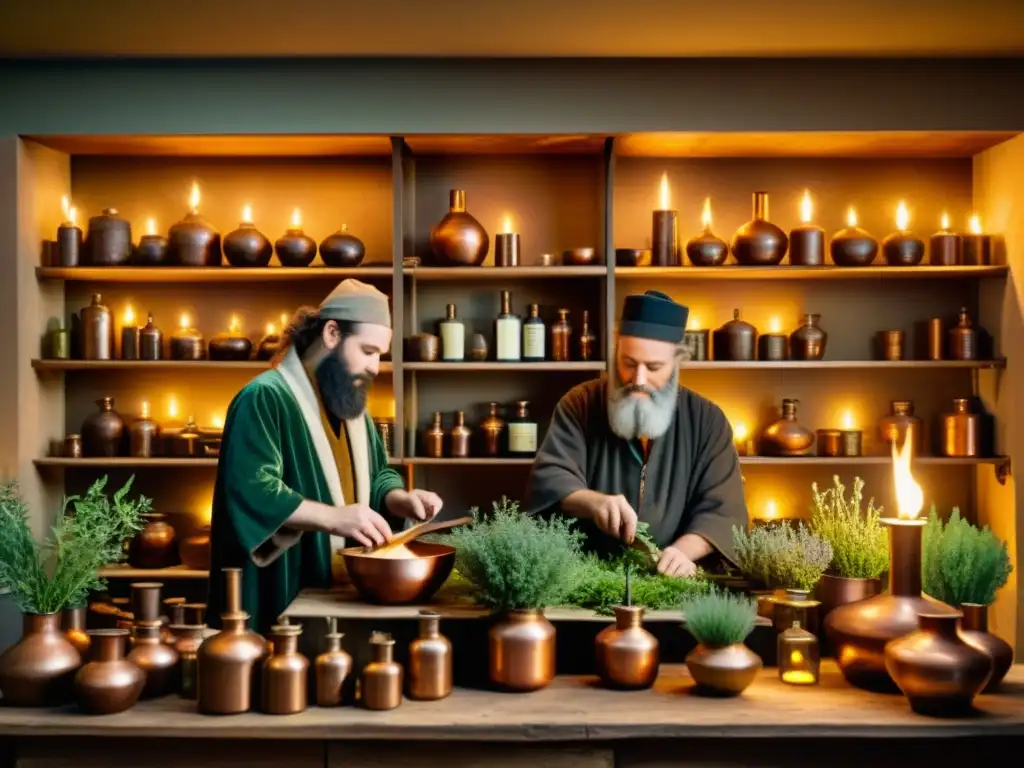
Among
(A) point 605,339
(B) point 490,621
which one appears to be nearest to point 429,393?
(A) point 605,339

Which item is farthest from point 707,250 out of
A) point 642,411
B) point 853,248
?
point 642,411

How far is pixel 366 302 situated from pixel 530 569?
1.26m

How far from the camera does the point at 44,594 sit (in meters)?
2.09

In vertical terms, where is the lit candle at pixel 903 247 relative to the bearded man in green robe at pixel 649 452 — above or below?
above

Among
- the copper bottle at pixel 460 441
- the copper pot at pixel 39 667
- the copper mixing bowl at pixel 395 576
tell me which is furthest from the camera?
the copper bottle at pixel 460 441

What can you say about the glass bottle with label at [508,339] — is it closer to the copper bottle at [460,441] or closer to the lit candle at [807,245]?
the copper bottle at [460,441]

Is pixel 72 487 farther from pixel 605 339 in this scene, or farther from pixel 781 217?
pixel 781 217

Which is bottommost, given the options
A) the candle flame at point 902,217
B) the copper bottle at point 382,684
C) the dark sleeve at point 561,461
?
the copper bottle at point 382,684

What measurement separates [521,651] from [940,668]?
2.54 feet

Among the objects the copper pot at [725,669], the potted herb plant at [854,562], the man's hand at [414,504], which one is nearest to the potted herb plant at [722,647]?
the copper pot at [725,669]

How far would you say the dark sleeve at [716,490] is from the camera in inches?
130

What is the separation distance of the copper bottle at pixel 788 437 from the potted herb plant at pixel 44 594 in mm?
3232

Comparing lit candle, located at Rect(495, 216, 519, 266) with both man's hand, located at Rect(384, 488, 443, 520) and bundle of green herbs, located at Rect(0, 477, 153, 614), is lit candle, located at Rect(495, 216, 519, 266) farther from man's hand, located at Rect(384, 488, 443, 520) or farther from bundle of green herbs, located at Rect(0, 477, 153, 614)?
bundle of green herbs, located at Rect(0, 477, 153, 614)

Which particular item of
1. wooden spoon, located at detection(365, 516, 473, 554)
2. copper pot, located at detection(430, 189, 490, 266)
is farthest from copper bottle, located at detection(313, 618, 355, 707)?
copper pot, located at detection(430, 189, 490, 266)
